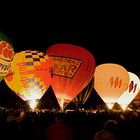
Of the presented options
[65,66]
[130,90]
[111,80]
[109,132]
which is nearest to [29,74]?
[65,66]

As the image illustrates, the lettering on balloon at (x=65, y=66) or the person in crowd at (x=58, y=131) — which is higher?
the lettering on balloon at (x=65, y=66)

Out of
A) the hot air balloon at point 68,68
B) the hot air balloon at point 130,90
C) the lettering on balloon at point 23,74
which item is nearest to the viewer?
the lettering on balloon at point 23,74

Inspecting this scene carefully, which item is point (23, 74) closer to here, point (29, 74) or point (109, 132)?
point (29, 74)

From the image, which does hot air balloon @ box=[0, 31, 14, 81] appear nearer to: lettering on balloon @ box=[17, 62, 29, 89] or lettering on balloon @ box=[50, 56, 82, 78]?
lettering on balloon @ box=[17, 62, 29, 89]

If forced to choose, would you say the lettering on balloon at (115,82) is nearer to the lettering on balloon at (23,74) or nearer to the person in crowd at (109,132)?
the lettering on balloon at (23,74)

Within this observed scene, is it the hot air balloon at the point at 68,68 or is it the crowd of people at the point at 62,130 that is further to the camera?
the hot air balloon at the point at 68,68

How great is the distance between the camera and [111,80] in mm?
9984

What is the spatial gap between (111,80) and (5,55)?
3066mm

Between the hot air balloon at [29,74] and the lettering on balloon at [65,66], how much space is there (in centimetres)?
21

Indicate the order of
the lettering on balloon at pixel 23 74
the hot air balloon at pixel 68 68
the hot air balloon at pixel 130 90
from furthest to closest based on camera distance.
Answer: the hot air balloon at pixel 130 90
the hot air balloon at pixel 68 68
the lettering on balloon at pixel 23 74

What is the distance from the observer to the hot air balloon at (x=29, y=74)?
8.39 m

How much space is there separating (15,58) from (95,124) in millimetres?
3267

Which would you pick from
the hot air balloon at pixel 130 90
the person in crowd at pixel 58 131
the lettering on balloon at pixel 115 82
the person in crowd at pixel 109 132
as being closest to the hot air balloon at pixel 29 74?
the person in crowd at pixel 58 131

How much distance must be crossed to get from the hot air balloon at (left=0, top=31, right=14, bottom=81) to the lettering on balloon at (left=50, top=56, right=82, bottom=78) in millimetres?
1043
